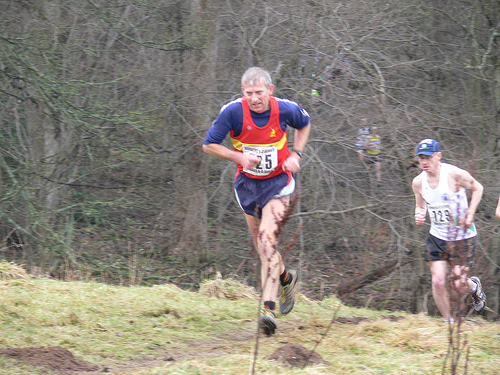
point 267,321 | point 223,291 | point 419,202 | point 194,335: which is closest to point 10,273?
point 223,291

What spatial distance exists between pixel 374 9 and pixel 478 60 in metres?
1.92

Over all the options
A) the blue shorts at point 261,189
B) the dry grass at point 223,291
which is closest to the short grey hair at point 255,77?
the blue shorts at point 261,189

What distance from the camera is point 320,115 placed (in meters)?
9.85

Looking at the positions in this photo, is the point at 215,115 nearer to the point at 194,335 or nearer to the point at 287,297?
the point at 287,297

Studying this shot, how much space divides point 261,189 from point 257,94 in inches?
32.3

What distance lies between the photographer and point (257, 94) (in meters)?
4.55

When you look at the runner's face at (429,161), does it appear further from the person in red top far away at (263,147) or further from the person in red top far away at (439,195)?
the person in red top far away at (263,147)

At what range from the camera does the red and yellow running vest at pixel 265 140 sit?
15.5 feet

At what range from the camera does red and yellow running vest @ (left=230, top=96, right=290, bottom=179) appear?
15.5 ft

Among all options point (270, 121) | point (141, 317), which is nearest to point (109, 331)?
→ point (141, 317)

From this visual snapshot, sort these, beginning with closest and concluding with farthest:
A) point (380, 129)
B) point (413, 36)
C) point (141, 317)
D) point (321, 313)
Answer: point (141, 317)
point (321, 313)
point (380, 129)
point (413, 36)

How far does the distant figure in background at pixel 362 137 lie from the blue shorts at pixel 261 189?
458 centimetres

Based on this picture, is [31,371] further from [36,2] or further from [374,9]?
[374,9]

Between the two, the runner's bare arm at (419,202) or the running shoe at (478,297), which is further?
the running shoe at (478,297)
